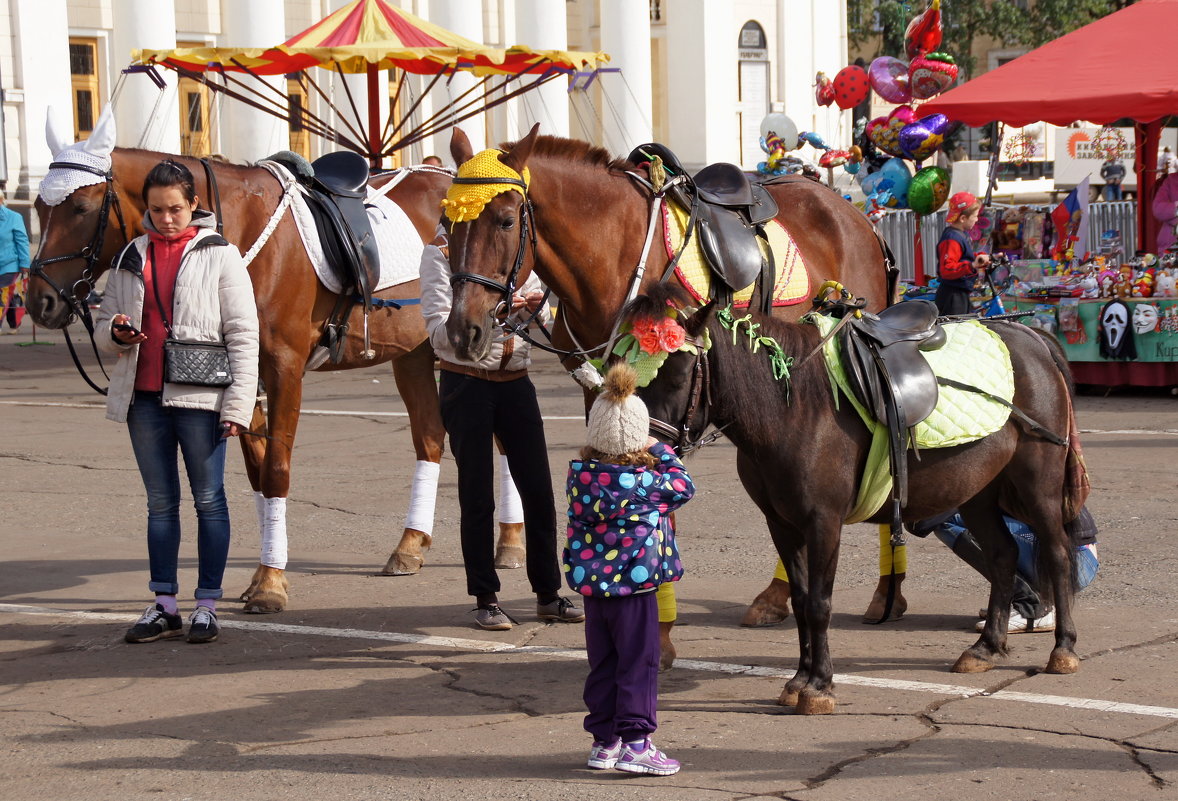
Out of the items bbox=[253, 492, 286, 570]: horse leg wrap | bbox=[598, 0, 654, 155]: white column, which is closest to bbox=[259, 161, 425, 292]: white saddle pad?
bbox=[253, 492, 286, 570]: horse leg wrap

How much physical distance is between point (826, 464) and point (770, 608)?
5.31 feet

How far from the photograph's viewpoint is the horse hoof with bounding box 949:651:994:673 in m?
6.05

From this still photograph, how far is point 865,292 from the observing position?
25.5 feet

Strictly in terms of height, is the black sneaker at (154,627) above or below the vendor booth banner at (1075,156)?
below

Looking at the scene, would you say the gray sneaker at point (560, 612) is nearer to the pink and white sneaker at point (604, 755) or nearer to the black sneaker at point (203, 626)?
the black sneaker at point (203, 626)

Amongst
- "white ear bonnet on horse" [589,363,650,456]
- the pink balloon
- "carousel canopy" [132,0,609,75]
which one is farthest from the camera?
the pink balloon

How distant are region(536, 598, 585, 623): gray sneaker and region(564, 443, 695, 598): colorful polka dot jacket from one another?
2.20m

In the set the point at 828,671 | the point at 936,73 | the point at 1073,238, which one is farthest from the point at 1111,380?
the point at 828,671

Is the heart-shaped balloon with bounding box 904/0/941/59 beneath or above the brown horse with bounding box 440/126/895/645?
above

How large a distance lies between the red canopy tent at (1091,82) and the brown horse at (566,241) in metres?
10.5

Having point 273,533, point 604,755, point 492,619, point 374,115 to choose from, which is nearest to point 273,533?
point 273,533

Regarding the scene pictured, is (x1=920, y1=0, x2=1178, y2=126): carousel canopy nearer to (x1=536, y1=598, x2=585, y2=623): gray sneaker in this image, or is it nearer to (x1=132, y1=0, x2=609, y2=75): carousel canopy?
→ (x1=132, y1=0, x2=609, y2=75): carousel canopy

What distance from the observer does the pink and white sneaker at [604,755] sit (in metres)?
4.92

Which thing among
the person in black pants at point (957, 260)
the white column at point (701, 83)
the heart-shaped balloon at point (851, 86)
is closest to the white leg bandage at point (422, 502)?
the person in black pants at point (957, 260)
